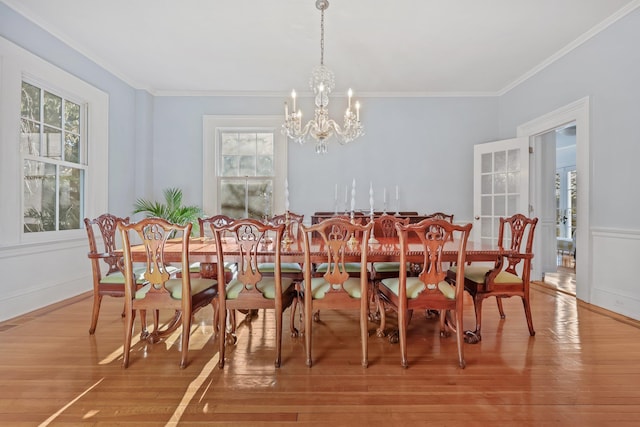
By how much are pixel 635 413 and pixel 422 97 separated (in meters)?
4.58

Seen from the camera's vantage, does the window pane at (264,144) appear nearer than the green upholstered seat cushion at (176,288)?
No

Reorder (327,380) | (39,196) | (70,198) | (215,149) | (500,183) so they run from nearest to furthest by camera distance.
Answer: (327,380)
(39,196)
(70,198)
(500,183)
(215,149)

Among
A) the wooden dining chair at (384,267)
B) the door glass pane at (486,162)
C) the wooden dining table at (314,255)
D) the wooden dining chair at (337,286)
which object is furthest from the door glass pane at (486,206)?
the wooden dining chair at (337,286)

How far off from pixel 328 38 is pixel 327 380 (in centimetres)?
333

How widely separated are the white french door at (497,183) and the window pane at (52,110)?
216 inches

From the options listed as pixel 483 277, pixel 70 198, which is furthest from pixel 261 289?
pixel 70 198

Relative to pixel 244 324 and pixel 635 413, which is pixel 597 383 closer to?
pixel 635 413

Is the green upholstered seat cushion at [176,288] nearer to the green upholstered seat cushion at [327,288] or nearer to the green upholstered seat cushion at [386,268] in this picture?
the green upholstered seat cushion at [327,288]

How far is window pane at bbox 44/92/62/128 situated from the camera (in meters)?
3.62

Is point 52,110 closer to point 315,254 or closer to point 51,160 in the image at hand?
point 51,160

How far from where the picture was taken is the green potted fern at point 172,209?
181 inches

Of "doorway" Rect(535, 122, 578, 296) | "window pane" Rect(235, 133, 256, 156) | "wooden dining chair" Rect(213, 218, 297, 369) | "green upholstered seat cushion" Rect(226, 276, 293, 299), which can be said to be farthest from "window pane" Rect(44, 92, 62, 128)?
"doorway" Rect(535, 122, 578, 296)

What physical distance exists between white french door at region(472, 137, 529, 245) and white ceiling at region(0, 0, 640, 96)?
3.27 feet

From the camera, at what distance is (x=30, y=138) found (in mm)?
3408
